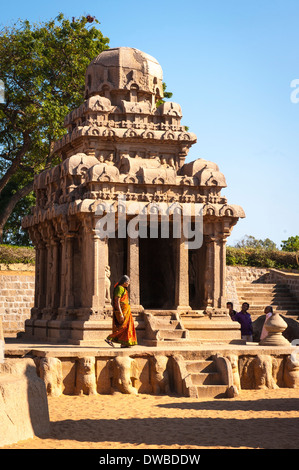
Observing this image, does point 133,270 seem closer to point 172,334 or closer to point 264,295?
point 172,334

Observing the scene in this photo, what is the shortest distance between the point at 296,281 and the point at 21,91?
540 inches

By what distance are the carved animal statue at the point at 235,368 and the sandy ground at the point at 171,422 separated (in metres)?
0.21

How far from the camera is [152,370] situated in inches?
493

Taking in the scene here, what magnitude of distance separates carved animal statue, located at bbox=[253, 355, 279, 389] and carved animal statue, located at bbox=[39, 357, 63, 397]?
3646 mm

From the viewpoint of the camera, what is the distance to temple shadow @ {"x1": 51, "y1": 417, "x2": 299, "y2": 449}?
8594 millimetres

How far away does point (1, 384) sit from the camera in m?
8.18

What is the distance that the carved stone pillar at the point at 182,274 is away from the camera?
51.3ft

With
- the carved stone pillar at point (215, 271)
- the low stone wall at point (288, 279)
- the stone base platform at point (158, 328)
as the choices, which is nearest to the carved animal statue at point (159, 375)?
the stone base platform at point (158, 328)

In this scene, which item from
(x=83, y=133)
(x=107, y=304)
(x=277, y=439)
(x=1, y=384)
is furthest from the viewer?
(x=83, y=133)

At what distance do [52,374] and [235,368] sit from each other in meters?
3.36

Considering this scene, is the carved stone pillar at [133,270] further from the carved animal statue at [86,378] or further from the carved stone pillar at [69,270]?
the carved animal statue at [86,378]

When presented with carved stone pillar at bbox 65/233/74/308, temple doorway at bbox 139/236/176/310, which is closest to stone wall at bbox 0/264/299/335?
temple doorway at bbox 139/236/176/310
